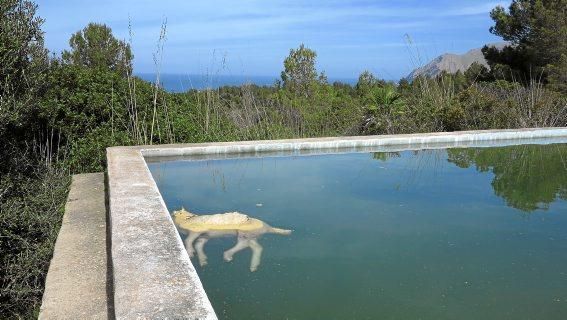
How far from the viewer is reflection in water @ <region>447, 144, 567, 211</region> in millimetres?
3809

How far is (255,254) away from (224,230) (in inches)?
14.7

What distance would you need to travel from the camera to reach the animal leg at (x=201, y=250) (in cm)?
245

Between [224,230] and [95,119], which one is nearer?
[224,230]

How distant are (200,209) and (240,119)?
10.2 feet

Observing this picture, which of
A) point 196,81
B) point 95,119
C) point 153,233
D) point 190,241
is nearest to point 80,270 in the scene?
point 153,233

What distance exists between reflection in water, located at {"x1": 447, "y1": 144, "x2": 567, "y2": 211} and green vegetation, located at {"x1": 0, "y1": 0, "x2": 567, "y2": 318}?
8 centimetres

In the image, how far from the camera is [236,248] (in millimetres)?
2637

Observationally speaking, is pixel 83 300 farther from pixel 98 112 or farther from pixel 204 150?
pixel 98 112

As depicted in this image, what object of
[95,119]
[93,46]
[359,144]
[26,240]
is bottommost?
[26,240]

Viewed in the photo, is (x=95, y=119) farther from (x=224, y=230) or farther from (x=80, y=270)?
(x=80, y=270)

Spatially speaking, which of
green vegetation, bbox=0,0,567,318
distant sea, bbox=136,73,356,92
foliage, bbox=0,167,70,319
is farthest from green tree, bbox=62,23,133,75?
foliage, bbox=0,167,70,319

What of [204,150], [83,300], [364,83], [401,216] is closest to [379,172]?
[401,216]

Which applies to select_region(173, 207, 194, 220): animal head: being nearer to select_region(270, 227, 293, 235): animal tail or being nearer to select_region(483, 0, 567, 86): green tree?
select_region(270, 227, 293, 235): animal tail

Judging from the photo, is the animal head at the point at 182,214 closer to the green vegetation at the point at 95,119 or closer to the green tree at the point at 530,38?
the green vegetation at the point at 95,119
